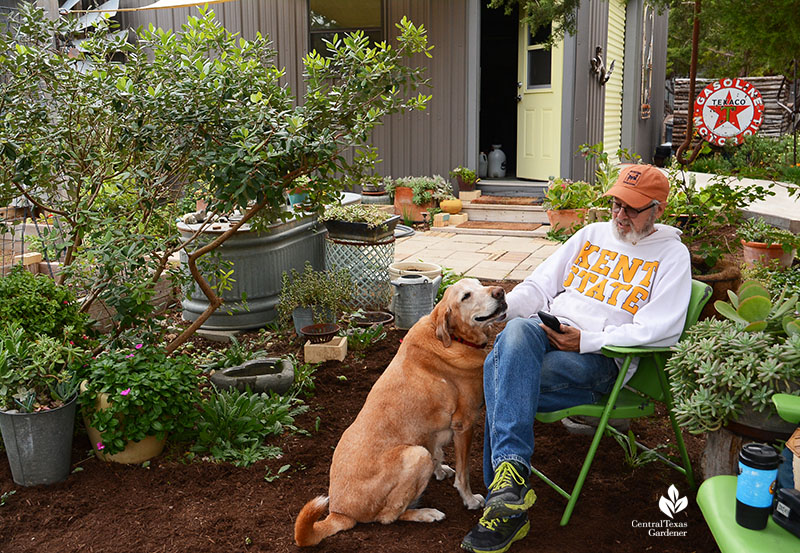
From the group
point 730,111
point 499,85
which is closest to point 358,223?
point 730,111

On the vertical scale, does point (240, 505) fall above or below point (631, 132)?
below

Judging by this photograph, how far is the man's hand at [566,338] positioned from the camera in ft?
9.33

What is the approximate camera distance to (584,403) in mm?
2834

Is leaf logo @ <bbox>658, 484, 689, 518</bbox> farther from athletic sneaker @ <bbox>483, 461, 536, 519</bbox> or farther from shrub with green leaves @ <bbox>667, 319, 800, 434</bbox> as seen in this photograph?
athletic sneaker @ <bbox>483, 461, 536, 519</bbox>

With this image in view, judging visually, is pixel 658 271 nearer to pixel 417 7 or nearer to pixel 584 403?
pixel 584 403

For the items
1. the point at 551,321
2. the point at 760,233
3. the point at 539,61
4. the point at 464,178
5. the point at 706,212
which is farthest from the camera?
the point at 539,61

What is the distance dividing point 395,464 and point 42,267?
465cm

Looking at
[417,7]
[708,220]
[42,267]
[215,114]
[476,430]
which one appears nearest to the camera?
[215,114]

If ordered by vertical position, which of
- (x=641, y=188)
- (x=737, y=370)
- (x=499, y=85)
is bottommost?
(x=737, y=370)

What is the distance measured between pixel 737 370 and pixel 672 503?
2.34ft

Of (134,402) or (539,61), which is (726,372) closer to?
(134,402)

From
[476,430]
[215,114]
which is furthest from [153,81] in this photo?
[476,430]

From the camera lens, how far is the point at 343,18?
10.5 meters

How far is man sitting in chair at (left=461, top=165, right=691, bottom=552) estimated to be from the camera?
260cm
